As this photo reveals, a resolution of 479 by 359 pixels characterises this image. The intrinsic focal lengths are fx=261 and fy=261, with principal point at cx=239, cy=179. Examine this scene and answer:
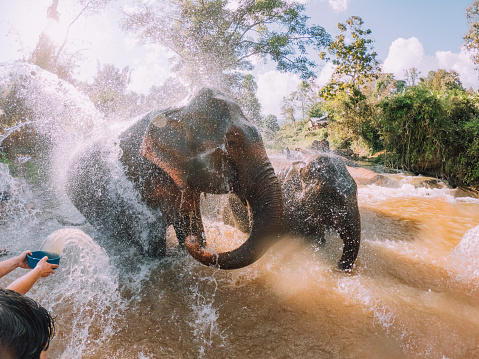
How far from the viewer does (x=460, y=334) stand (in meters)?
2.70

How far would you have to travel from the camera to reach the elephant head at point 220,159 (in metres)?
2.93

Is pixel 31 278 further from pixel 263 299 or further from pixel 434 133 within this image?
pixel 434 133

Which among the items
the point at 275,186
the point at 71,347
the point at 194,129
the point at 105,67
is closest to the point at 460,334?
the point at 275,186

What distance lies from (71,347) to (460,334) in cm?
392

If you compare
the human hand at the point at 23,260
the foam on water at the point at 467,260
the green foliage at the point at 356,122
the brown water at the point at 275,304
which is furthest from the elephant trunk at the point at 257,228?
the green foliage at the point at 356,122

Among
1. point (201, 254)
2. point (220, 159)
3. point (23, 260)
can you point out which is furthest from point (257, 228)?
point (23, 260)

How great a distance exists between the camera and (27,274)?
174 cm

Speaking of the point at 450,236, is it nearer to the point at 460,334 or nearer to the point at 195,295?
the point at 460,334

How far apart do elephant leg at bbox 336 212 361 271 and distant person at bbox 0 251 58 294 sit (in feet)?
11.2

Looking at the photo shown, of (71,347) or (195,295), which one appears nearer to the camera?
(71,347)

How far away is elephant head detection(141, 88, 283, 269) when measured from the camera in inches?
115

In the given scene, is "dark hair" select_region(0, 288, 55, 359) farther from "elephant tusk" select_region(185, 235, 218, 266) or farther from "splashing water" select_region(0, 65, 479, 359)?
"elephant tusk" select_region(185, 235, 218, 266)

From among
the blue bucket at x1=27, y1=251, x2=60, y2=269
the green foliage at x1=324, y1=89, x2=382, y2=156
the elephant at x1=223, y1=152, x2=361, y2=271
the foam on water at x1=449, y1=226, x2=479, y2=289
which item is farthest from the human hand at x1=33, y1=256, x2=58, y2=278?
the green foliage at x1=324, y1=89, x2=382, y2=156

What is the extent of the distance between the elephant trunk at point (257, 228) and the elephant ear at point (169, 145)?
778 mm
